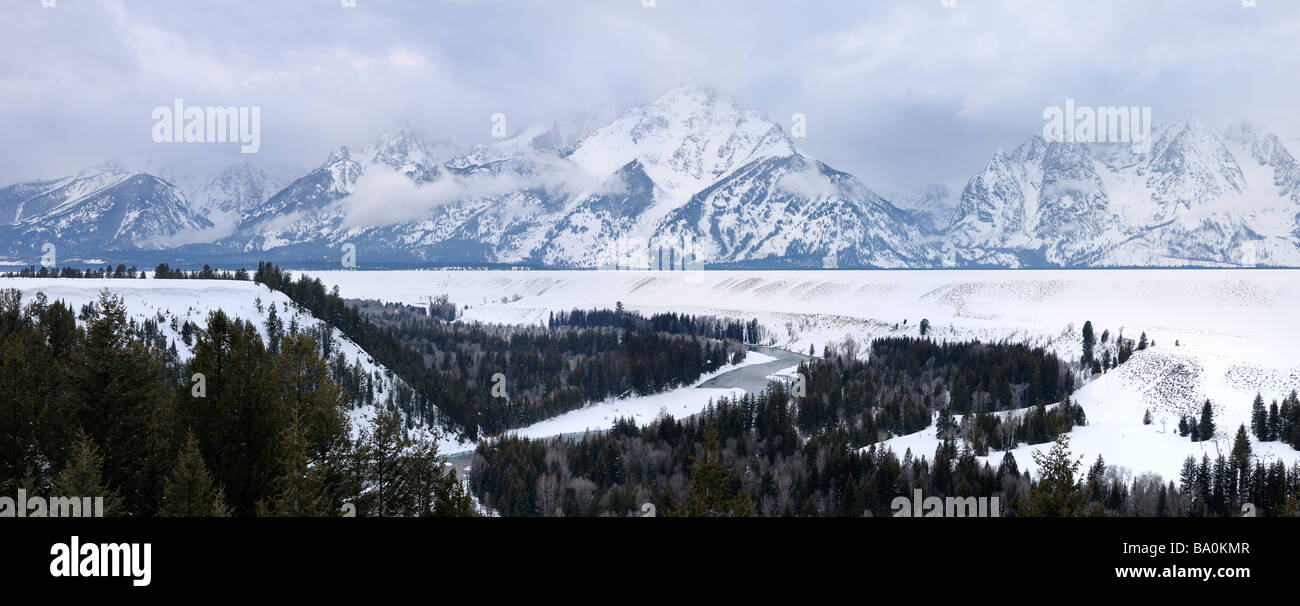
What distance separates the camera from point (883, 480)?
80688 millimetres

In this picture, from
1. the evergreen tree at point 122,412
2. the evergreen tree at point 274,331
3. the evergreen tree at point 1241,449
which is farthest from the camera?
the evergreen tree at point 274,331

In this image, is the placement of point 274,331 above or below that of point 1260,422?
above

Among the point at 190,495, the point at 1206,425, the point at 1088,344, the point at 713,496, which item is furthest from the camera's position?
the point at 1088,344

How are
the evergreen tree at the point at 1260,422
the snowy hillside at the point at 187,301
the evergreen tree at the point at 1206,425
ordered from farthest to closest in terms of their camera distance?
the snowy hillside at the point at 187,301, the evergreen tree at the point at 1260,422, the evergreen tree at the point at 1206,425

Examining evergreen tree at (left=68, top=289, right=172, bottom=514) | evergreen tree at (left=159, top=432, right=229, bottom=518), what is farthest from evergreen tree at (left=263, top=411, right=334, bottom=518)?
evergreen tree at (left=68, top=289, right=172, bottom=514)

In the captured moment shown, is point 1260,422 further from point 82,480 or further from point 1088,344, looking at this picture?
point 82,480

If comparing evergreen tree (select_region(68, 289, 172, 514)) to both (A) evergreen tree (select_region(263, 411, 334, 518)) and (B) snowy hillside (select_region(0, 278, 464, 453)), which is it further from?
(B) snowy hillside (select_region(0, 278, 464, 453))

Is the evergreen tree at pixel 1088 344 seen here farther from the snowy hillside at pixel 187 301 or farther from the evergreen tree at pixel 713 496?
the evergreen tree at pixel 713 496

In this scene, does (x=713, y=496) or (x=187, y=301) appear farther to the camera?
(x=187, y=301)

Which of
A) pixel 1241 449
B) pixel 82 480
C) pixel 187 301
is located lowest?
pixel 1241 449

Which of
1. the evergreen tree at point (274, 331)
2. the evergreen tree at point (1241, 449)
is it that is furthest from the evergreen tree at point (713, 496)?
the evergreen tree at point (274, 331)

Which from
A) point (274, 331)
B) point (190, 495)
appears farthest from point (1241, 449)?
point (274, 331)
